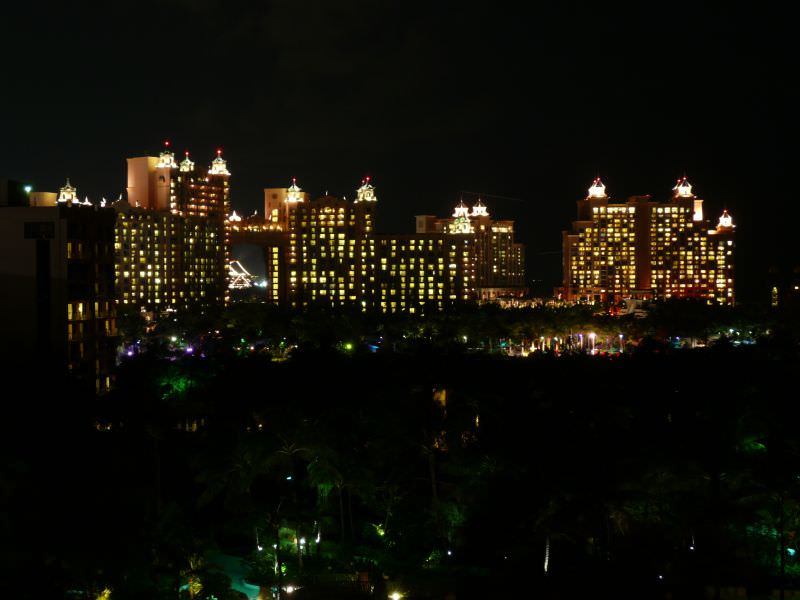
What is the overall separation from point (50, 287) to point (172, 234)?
76317mm

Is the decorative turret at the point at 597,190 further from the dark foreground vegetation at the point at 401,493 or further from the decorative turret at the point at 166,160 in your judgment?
the dark foreground vegetation at the point at 401,493

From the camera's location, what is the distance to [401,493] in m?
22.4

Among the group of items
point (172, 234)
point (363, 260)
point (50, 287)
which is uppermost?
point (172, 234)

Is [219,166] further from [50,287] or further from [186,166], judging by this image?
[50,287]

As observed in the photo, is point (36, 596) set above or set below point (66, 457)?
below

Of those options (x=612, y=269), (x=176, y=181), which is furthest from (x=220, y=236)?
(x=612, y=269)

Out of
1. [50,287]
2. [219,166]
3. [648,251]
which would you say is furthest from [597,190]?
[50,287]

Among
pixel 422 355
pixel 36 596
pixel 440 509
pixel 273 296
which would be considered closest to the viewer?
pixel 36 596

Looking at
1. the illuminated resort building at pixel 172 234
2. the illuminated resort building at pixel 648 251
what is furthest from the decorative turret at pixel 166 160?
the illuminated resort building at pixel 648 251

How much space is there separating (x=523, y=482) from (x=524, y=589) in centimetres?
301

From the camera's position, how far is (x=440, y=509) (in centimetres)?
2116

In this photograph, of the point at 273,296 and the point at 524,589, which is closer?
the point at 524,589

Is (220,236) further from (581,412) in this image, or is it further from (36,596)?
(36,596)

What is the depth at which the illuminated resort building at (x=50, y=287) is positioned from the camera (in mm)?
35938
